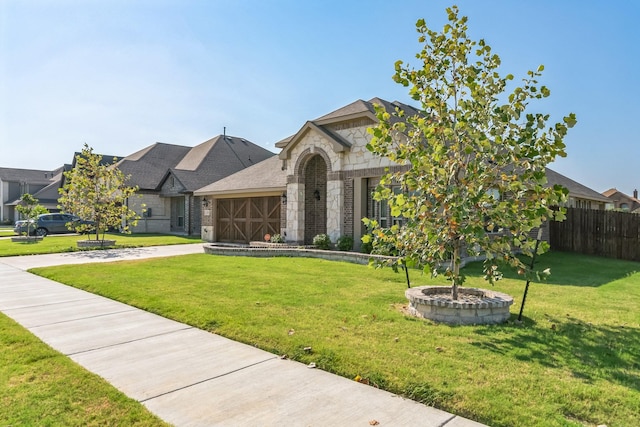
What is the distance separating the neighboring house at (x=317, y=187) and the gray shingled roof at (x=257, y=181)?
47mm

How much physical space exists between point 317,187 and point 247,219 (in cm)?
553

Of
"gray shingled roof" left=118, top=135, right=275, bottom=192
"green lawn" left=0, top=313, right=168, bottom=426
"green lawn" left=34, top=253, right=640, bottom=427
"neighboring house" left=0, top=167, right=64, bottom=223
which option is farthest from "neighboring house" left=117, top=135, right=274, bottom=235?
"neighboring house" left=0, top=167, right=64, bottom=223

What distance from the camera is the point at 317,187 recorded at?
1777 centimetres

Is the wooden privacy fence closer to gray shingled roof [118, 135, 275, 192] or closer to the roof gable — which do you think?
the roof gable

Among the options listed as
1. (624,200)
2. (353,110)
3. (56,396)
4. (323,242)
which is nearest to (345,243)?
(323,242)

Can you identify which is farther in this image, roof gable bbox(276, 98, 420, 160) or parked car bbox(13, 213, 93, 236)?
parked car bbox(13, 213, 93, 236)

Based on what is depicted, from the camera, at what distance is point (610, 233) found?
1667 cm

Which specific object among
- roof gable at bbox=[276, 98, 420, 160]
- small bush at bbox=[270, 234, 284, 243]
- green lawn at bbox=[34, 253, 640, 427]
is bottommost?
green lawn at bbox=[34, 253, 640, 427]

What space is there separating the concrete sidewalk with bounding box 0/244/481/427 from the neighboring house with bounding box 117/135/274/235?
2156 centimetres

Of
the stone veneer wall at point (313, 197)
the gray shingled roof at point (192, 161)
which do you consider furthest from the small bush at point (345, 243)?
the gray shingled roof at point (192, 161)

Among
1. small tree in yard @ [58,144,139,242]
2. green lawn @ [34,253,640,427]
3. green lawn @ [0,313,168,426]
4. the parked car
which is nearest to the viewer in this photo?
green lawn @ [0,313,168,426]

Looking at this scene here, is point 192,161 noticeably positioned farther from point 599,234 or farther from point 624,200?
point 624,200

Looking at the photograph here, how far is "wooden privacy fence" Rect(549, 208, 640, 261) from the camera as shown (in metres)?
16.2

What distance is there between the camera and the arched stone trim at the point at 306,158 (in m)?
16.4
